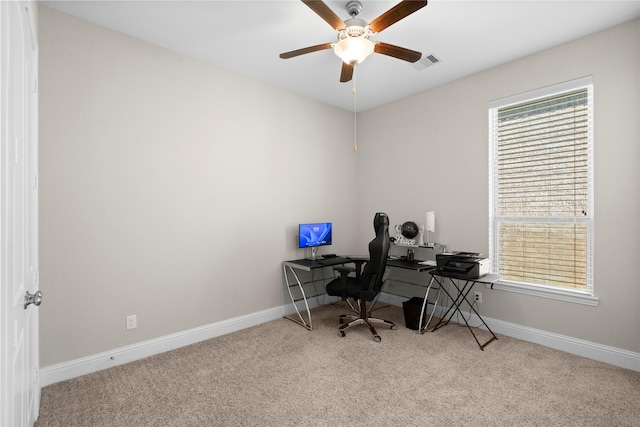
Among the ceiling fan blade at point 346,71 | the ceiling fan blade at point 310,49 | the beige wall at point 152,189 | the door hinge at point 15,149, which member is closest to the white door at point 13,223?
the door hinge at point 15,149

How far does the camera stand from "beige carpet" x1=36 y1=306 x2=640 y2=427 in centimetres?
198

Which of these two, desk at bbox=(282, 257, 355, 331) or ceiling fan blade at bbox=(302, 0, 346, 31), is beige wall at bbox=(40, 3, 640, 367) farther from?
ceiling fan blade at bbox=(302, 0, 346, 31)

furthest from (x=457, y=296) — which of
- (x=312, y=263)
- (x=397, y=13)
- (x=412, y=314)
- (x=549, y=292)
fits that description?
(x=397, y=13)

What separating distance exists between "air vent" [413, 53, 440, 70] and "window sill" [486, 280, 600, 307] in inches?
89.9

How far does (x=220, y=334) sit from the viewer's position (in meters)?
3.26

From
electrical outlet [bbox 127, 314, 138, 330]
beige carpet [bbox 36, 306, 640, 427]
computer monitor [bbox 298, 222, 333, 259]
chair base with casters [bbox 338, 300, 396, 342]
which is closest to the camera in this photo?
beige carpet [bbox 36, 306, 640, 427]

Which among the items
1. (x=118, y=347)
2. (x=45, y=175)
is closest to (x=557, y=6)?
(x=45, y=175)

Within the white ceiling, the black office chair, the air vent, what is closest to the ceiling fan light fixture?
the white ceiling

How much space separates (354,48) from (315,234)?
7.45 feet

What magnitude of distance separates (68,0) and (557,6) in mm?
3574

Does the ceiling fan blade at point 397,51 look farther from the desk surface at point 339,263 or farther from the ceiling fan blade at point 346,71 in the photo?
the desk surface at point 339,263

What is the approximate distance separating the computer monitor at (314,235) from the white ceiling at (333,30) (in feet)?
5.81

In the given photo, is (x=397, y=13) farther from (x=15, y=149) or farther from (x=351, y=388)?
(x=351, y=388)

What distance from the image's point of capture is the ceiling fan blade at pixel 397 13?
1.83 meters
